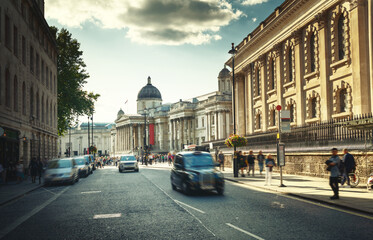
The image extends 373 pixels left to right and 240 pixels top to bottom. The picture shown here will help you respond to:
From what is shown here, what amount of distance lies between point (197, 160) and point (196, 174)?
4.20 feet

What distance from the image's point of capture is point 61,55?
47.7 m

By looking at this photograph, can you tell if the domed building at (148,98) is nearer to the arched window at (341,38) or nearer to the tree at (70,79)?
the tree at (70,79)

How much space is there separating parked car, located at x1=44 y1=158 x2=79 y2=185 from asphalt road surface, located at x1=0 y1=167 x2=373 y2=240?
26.5 ft

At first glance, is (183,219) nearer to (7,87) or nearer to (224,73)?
(7,87)

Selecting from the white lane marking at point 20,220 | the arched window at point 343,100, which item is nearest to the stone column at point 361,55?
the arched window at point 343,100

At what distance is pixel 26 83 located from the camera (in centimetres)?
3083

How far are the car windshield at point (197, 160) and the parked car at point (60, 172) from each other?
9450mm

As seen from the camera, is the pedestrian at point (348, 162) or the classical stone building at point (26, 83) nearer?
the pedestrian at point (348, 162)

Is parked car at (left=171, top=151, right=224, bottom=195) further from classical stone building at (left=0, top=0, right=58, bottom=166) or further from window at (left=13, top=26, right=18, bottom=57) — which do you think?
window at (left=13, top=26, right=18, bottom=57)

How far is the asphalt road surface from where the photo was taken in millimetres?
8430

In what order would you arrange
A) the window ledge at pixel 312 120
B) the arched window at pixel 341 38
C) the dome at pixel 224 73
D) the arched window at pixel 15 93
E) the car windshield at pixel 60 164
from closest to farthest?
the car windshield at pixel 60 164 → the arched window at pixel 341 38 → the arched window at pixel 15 93 → the window ledge at pixel 312 120 → the dome at pixel 224 73

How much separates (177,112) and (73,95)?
63.4m

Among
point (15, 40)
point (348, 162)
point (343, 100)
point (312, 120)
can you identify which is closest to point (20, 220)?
point (348, 162)

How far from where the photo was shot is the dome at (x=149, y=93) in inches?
5591
